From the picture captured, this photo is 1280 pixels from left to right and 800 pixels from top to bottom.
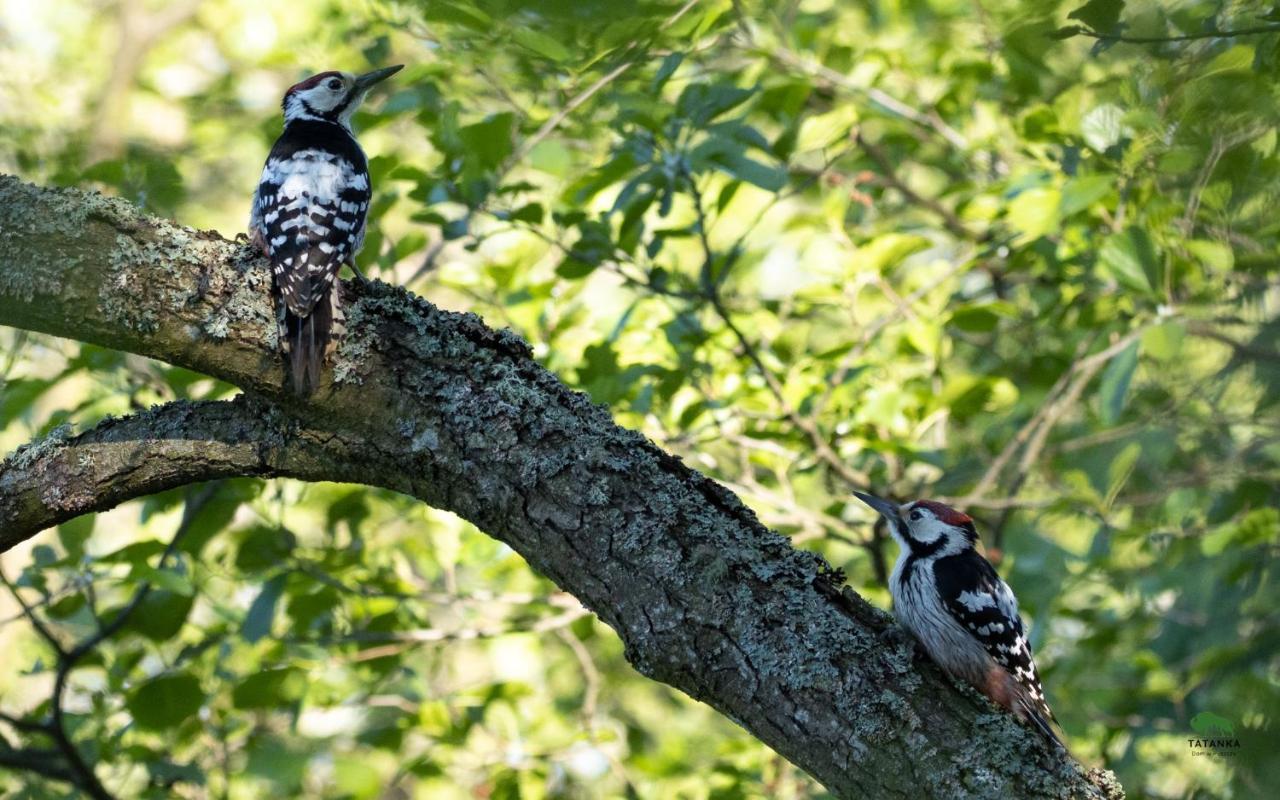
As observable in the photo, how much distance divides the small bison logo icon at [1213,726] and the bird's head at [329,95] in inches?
159

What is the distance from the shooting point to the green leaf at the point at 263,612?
12.2 ft

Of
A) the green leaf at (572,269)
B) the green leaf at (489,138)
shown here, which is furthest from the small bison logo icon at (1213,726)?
the green leaf at (572,269)

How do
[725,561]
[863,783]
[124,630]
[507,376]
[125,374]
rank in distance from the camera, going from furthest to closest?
1. [125,374]
2. [124,630]
3. [507,376]
4. [725,561]
5. [863,783]

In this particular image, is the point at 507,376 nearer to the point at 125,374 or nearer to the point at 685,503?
the point at 685,503

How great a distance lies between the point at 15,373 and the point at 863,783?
3.72 meters

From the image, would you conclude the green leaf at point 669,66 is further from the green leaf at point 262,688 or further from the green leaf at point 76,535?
the green leaf at point 262,688

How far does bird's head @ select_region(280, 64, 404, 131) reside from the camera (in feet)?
15.9

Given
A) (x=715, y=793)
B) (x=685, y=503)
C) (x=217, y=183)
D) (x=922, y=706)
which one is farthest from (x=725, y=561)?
(x=217, y=183)

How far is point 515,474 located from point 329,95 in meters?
3.11

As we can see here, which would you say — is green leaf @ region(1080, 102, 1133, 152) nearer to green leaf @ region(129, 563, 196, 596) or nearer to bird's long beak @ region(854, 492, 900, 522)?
bird's long beak @ region(854, 492, 900, 522)

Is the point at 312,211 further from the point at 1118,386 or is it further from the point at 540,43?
the point at 1118,386

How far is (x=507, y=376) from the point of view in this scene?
246 centimetres

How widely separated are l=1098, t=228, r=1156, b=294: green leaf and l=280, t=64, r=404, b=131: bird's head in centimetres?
306

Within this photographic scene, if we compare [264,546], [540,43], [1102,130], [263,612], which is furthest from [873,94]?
[263,612]
